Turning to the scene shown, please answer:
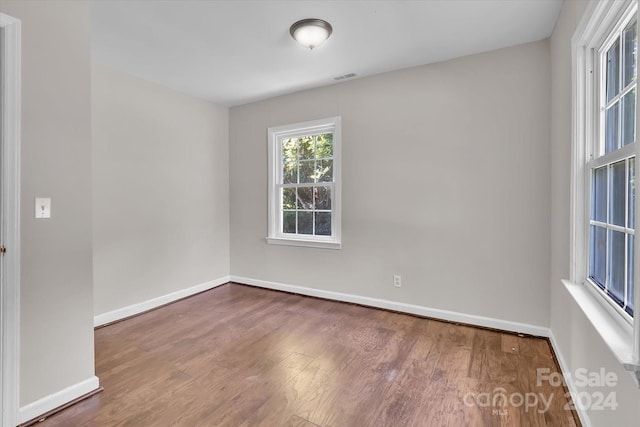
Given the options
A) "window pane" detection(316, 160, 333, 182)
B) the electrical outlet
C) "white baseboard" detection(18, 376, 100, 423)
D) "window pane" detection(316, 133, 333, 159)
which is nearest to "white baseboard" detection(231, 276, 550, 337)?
the electrical outlet

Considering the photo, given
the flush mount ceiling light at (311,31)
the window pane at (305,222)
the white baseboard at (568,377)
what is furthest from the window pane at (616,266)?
the window pane at (305,222)

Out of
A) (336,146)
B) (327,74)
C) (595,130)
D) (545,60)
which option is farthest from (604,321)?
(327,74)

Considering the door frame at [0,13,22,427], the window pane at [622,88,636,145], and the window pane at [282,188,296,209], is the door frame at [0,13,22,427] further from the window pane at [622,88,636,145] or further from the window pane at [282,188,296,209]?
the window pane at [622,88,636,145]

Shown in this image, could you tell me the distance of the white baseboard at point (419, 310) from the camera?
9.00 ft

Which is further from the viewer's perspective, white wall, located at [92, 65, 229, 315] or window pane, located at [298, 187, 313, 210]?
window pane, located at [298, 187, 313, 210]

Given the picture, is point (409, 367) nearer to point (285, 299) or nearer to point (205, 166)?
point (285, 299)

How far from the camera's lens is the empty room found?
65.9 inches

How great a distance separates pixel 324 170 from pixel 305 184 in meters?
0.32

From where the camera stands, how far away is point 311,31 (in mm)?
2379

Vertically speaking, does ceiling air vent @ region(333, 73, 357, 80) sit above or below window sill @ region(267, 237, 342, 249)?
above

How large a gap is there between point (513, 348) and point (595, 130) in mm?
1746

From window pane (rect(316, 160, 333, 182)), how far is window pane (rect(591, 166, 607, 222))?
2496 mm

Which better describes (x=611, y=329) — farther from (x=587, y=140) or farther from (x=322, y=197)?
(x=322, y=197)

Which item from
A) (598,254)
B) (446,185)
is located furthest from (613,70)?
(446,185)
